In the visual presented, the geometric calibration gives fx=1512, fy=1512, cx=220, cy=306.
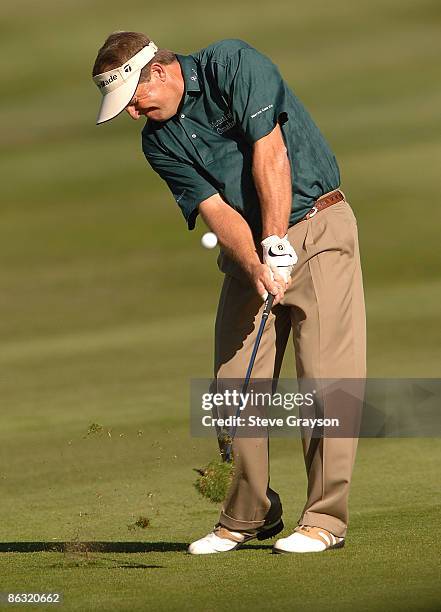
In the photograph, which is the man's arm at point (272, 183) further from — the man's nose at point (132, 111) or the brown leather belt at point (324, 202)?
the man's nose at point (132, 111)

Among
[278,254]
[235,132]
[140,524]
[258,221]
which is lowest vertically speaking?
[140,524]

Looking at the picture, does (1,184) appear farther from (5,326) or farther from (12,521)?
(12,521)

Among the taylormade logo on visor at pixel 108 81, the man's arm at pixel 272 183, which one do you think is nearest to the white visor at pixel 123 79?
the taylormade logo on visor at pixel 108 81

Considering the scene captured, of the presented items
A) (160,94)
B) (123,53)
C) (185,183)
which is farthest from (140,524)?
(123,53)

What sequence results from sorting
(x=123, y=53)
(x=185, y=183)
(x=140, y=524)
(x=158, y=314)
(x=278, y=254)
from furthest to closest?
(x=158, y=314) → (x=140, y=524) → (x=185, y=183) → (x=123, y=53) → (x=278, y=254)

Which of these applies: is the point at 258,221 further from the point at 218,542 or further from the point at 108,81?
the point at 218,542

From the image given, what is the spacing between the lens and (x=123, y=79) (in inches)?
216

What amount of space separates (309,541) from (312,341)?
0.74 metres

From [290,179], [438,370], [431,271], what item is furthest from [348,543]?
[431,271]

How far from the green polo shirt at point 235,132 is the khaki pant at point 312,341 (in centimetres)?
16

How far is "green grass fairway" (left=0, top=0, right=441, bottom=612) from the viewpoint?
511 cm

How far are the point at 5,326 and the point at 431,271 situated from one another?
453 cm

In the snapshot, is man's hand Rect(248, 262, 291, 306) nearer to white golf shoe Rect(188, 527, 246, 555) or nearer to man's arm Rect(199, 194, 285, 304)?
man's arm Rect(199, 194, 285, 304)

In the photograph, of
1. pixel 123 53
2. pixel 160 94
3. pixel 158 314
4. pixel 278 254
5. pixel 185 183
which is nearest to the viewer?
pixel 278 254
